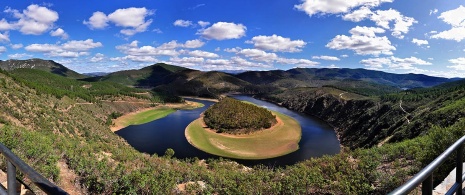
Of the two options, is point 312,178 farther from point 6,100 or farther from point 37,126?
point 6,100

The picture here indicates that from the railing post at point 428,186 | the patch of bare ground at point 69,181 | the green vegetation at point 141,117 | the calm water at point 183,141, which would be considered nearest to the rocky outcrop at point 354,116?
the calm water at point 183,141

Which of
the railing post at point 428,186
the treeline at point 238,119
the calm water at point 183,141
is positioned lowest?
the calm water at point 183,141

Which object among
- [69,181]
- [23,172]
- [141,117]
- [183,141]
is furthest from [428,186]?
[141,117]

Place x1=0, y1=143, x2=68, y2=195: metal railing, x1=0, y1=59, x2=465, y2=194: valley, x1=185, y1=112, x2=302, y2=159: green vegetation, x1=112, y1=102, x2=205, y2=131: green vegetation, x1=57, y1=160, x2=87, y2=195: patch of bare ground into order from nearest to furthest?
x1=0, y1=143, x2=68, y2=195: metal railing, x1=57, y1=160, x2=87, y2=195: patch of bare ground, x1=0, y1=59, x2=465, y2=194: valley, x1=185, y1=112, x2=302, y2=159: green vegetation, x1=112, y1=102, x2=205, y2=131: green vegetation

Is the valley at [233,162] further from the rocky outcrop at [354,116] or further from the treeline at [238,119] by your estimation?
the treeline at [238,119]

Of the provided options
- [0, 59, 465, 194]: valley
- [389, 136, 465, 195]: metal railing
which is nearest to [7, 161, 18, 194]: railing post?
[389, 136, 465, 195]: metal railing

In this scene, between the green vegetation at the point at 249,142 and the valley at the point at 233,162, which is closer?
the valley at the point at 233,162

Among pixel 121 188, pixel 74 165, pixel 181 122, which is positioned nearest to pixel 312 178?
pixel 121 188

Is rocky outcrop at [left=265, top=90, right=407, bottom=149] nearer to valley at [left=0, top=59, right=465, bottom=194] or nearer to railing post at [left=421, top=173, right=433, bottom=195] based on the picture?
valley at [left=0, top=59, right=465, bottom=194]
